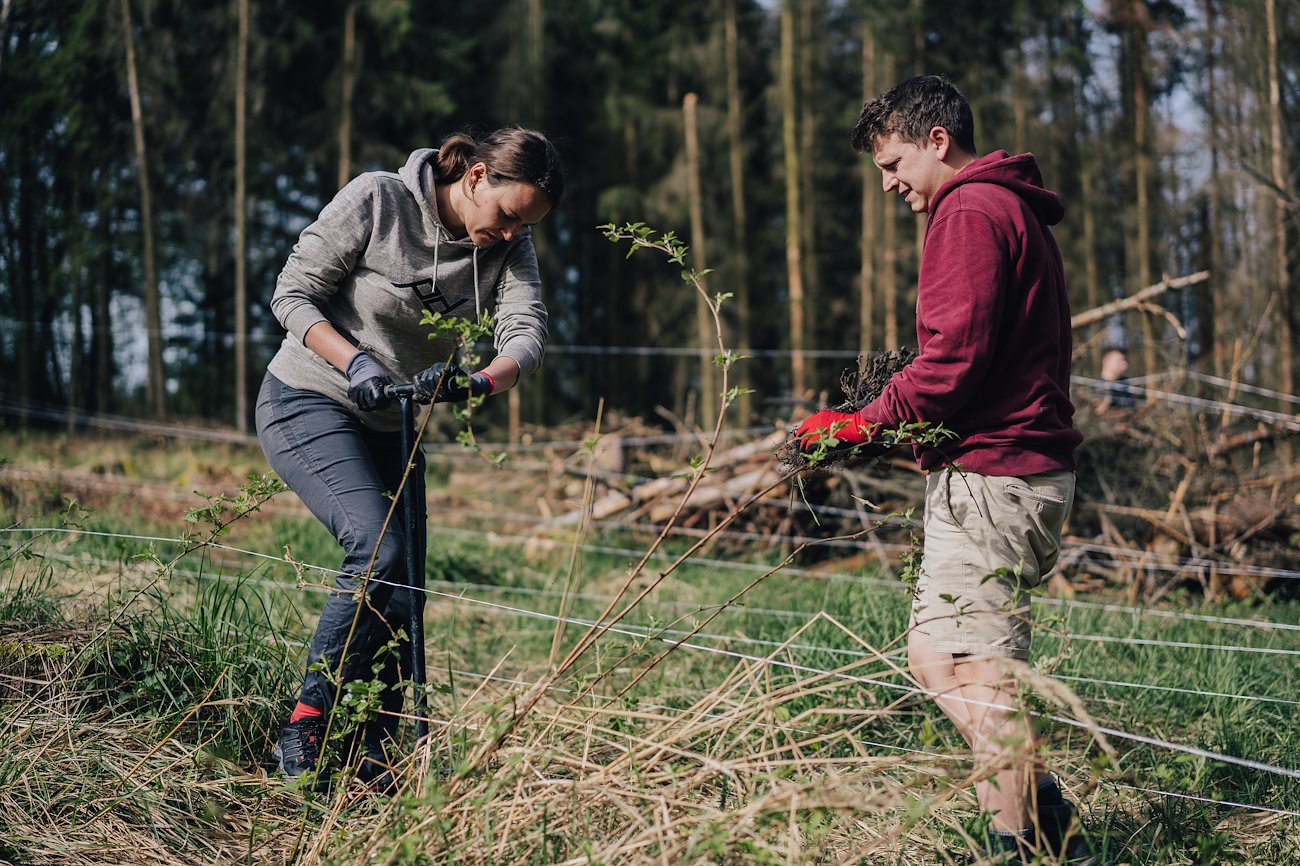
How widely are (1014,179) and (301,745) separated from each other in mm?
2190

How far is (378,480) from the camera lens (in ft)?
8.91

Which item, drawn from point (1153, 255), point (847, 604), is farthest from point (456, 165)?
point (1153, 255)

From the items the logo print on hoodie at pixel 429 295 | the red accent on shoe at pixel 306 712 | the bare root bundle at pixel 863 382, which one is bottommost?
the red accent on shoe at pixel 306 712

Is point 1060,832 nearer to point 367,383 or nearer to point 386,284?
point 367,383

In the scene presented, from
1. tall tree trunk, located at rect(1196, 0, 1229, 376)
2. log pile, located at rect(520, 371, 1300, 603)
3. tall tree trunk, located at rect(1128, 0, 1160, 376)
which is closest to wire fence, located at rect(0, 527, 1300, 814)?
log pile, located at rect(520, 371, 1300, 603)

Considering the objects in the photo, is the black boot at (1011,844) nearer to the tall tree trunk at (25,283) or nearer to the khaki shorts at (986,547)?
the khaki shorts at (986,547)

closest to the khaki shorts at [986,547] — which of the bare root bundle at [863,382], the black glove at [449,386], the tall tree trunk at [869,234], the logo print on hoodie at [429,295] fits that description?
the bare root bundle at [863,382]

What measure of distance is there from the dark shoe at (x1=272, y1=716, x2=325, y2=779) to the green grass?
75 mm

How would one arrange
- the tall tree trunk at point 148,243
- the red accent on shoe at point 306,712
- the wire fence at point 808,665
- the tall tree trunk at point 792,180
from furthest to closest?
the tall tree trunk at point 792,180, the tall tree trunk at point 148,243, the red accent on shoe at point 306,712, the wire fence at point 808,665

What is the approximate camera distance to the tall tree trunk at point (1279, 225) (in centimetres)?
930

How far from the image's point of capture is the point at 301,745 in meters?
2.52

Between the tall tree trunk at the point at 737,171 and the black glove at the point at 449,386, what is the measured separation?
52.0 ft

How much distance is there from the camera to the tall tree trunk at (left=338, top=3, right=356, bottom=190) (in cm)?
1602

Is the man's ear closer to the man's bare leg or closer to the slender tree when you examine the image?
the man's bare leg
